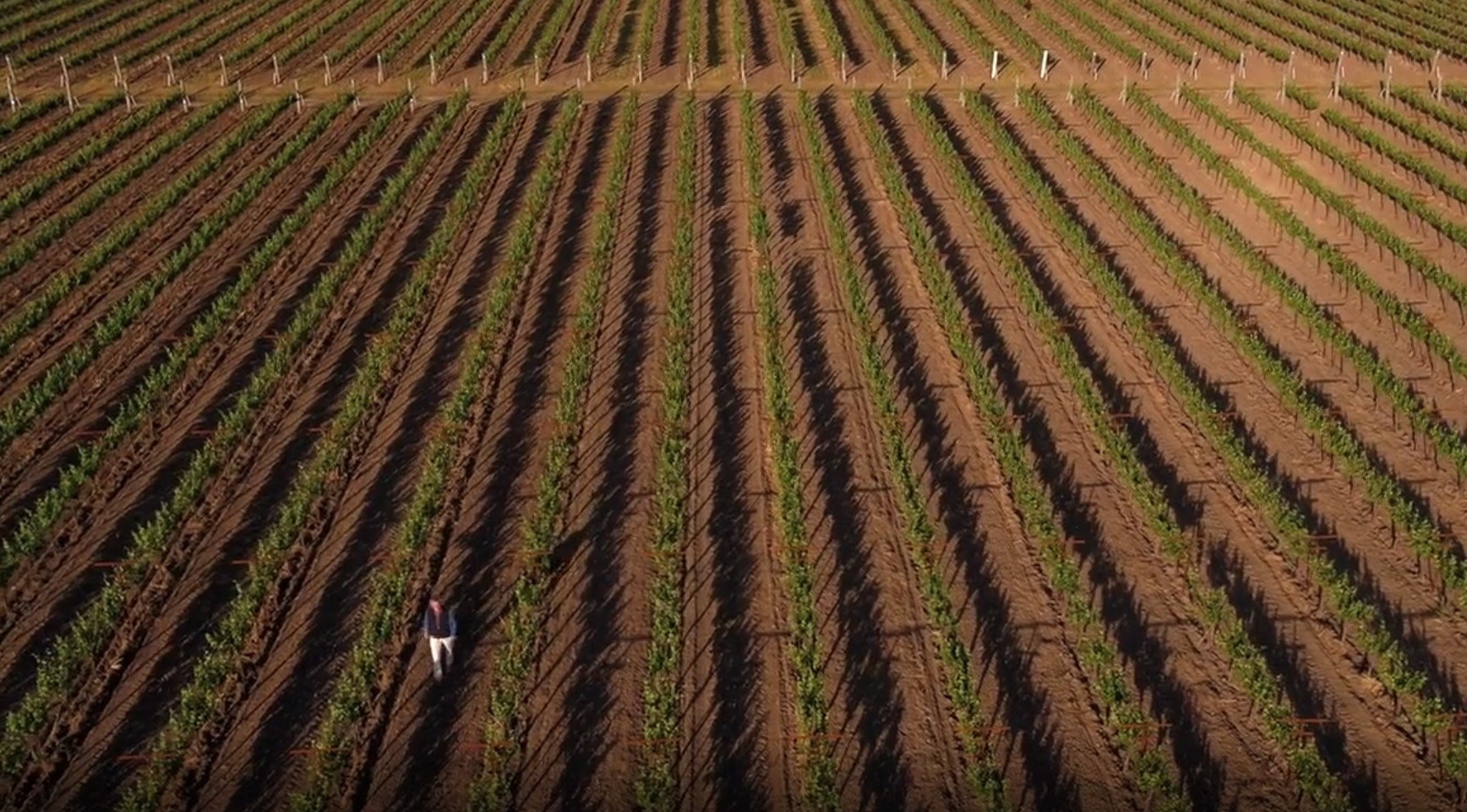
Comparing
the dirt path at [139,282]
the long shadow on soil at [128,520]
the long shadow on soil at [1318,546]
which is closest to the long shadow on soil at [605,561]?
the long shadow on soil at [128,520]

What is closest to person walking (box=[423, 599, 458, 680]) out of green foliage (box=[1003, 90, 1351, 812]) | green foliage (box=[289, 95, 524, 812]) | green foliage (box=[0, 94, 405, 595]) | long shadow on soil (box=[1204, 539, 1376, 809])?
green foliage (box=[289, 95, 524, 812])

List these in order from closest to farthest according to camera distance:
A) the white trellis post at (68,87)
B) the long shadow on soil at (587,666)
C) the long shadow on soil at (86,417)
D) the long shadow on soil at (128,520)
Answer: the long shadow on soil at (587,666) → the long shadow on soil at (128,520) → the long shadow on soil at (86,417) → the white trellis post at (68,87)

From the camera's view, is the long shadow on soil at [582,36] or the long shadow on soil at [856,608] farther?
the long shadow on soil at [582,36]

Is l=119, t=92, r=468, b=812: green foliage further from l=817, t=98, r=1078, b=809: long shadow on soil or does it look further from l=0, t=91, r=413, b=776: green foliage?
l=817, t=98, r=1078, b=809: long shadow on soil

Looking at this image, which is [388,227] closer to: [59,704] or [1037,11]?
[59,704]

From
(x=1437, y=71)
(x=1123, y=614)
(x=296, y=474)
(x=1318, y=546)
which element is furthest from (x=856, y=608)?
(x=1437, y=71)

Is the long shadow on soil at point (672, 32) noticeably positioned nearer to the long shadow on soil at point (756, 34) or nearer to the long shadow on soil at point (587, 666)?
the long shadow on soil at point (756, 34)
